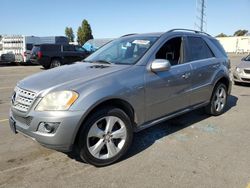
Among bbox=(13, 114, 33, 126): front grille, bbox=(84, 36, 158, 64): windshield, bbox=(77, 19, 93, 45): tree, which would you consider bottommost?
bbox=(13, 114, 33, 126): front grille

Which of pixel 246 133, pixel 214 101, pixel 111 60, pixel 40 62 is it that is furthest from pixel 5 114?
pixel 40 62

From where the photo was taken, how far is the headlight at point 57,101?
3271 mm

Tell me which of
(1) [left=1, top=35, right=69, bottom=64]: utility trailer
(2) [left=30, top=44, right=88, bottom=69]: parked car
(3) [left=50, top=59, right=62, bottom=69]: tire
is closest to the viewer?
(2) [left=30, top=44, right=88, bottom=69]: parked car

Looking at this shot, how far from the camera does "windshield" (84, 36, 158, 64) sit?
431 cm

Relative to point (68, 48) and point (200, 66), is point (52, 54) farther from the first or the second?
point (200, 66)

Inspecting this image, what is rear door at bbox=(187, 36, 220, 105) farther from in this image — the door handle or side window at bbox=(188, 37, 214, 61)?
the door handle

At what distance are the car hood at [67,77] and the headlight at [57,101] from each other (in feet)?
0.37

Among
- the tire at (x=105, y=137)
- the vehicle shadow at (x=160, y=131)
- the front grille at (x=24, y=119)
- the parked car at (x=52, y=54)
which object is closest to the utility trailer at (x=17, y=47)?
the parked car at (x=52, y=54)

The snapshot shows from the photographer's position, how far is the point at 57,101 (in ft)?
10.8

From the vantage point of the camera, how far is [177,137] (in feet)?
15.6

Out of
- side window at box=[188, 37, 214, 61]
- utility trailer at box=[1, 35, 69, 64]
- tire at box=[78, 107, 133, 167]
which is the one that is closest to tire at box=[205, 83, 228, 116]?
side window at box=[188, 37, 214, 61]

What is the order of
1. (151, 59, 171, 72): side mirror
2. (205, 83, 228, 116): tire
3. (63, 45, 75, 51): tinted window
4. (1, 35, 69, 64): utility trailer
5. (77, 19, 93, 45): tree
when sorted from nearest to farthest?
1. (151, 59, 171, 72): side mirror
2. (205, 83, 228, 116): tire
3. (63, 45, 75, 51): tinted window
4. (1, 35, 69, 64): utility trailer
5. (77, 19, 93, 45): tree

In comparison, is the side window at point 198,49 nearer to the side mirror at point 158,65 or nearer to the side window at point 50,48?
the side mirror at point 158,65

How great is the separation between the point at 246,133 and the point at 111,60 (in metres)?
2.74
